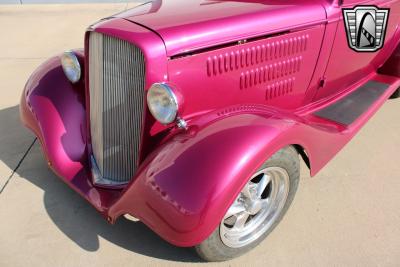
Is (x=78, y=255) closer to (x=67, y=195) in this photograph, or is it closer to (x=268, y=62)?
(x=67, y=195)

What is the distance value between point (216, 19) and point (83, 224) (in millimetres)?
1577

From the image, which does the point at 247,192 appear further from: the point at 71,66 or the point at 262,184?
the point at 71,66

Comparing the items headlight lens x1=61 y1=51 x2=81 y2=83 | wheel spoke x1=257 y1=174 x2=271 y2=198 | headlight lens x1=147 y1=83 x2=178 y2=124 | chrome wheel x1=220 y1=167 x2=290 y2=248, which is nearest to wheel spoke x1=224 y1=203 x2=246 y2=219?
chrome wheel x1=220 y1=167 x2=290 y2=248

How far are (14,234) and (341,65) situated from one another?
106 inches

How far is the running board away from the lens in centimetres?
281

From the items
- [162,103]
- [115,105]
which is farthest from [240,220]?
[115,105]

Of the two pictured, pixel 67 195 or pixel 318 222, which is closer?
pixel 318 222

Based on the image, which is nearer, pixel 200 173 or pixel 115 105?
pixel 200 173

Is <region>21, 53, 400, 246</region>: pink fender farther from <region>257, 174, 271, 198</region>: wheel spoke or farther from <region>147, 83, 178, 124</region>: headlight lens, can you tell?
<region>257, 174, 271, 198</region>: wheel spoke

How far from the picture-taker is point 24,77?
468cm

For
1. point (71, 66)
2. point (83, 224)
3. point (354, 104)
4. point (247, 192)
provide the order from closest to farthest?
point (247, 192), point (83, 224), point (71, 66), point (354, 104)

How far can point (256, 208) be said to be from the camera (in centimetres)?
219

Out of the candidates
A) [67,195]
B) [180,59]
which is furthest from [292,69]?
[67,195]

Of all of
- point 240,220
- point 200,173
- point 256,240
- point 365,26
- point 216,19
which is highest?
point 216,19
